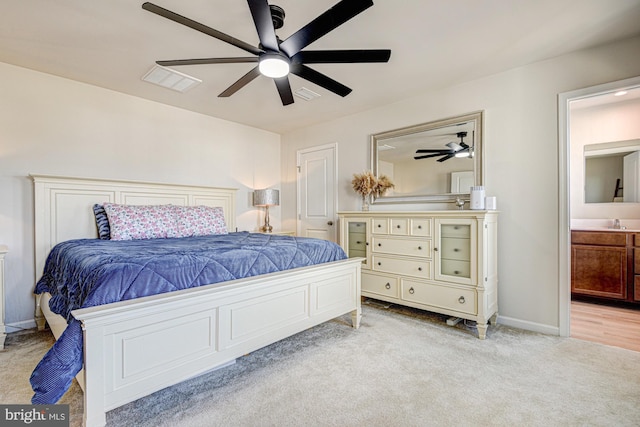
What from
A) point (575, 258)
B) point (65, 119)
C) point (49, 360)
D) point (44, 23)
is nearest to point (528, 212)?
point (575, 258)

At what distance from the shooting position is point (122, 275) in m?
1.55

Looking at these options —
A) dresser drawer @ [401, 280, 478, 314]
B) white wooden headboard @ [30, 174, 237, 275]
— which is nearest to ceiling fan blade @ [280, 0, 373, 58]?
dresser drawer @ [401, 280, 478, 314]

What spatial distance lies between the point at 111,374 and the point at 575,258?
188 inches

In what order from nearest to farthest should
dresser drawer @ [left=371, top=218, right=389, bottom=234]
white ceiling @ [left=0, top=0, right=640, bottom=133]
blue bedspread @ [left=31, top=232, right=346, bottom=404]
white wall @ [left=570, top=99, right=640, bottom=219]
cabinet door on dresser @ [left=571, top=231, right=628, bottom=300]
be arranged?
blue bedspread @ [left=31, top=232, right=346, bottom=404] → white ceiling @ [left=0, top=0, right=640, bottom=133] → dresser drawer @ [left=371, top=218, right=389, bottom=234] → cabinet door on dresser @ [left=571, top=231, right=628, bottom=300] → white wall @ [left=570, top=99, right=640, bottom=219]

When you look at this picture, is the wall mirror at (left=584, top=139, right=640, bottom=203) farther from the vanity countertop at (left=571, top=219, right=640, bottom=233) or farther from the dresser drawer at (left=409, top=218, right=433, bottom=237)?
the dresser drawer at (left=409, top=218, right=433, bottom=237)

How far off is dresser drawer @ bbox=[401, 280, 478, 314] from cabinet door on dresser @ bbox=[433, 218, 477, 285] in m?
0.10

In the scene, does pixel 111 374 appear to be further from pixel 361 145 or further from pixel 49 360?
pixel 361 145

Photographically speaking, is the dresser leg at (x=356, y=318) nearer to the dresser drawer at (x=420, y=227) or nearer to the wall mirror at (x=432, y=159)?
the dresser drawer at (x=420, y=227)

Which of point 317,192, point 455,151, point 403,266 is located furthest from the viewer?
point 317,192

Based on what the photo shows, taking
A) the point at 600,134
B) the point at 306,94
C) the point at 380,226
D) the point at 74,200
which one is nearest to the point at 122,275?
the point at 74,200

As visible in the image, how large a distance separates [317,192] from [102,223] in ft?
9.03

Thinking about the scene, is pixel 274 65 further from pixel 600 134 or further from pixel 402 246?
pixel 600 134

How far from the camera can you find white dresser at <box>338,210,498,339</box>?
270 centimetres

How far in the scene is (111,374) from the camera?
4.73ft
